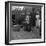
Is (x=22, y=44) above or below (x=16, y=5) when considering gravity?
below

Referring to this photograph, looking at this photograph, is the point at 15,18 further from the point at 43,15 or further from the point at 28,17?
the point at 43,15

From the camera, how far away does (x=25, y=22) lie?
2486 mm

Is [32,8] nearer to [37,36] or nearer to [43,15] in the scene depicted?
[43,15]

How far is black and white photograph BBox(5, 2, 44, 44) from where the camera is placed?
2.34 m

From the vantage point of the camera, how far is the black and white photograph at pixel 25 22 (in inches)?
92.0

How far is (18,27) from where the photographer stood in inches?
96.6

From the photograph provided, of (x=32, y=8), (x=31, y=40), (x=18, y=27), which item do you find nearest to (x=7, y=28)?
(x=18, y=27)

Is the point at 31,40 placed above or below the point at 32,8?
below

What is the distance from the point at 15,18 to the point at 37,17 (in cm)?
68

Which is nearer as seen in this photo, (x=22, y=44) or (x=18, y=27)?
(x=22, y=44)

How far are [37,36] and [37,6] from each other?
0.93 metres
